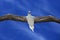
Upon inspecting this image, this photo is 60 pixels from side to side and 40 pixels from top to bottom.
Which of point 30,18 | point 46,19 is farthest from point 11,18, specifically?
point 46,19

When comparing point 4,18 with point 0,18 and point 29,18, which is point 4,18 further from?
point 29,18

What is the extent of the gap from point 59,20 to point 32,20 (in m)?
0.32

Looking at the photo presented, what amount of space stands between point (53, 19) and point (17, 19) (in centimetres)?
42

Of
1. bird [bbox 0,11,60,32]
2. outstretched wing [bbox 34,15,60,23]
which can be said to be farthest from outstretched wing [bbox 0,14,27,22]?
outstretched wing [bbox 34,15,60,23]

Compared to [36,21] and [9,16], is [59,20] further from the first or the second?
[9,16]

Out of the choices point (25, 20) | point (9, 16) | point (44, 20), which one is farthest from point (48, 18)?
point (9, 16)

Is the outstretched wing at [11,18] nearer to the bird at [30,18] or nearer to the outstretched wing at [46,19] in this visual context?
the bird at [30,18]

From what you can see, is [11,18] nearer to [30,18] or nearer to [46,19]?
[30,18]

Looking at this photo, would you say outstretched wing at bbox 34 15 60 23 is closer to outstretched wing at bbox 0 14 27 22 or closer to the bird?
the bird

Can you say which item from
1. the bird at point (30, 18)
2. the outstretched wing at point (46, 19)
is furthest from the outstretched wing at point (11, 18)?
the outstretched wing at point (46, 19)

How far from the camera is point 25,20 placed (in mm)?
2945

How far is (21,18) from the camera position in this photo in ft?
9.64

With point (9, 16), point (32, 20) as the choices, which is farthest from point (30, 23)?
point (9, 16)

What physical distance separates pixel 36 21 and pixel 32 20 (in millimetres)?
53
